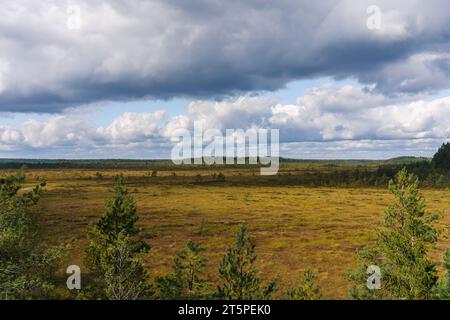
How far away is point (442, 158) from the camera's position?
17762cm

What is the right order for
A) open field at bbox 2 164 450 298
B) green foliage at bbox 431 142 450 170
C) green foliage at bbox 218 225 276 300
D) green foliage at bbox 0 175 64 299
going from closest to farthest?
1. green foliage at bbox 0 175 64 299
2. green foliage at bbox 218 225 276 300
3. open field at bbox 2 164 450 298
4. green foliage at bbox 431 142 450 170

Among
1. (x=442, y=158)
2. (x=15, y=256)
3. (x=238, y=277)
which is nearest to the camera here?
(x=15, y=256)

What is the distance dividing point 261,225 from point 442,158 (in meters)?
156

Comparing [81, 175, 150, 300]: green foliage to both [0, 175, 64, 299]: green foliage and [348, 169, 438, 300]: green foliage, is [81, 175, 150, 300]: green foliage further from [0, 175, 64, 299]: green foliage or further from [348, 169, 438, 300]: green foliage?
[348, 169, 438, 300]: green foliage

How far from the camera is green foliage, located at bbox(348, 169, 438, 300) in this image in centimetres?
1762

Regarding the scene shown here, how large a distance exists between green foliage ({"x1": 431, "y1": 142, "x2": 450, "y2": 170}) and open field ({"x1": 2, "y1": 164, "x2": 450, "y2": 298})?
89970mm

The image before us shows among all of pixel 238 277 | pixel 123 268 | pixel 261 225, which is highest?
pixel 123 268

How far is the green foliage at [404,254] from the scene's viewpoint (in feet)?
57.8

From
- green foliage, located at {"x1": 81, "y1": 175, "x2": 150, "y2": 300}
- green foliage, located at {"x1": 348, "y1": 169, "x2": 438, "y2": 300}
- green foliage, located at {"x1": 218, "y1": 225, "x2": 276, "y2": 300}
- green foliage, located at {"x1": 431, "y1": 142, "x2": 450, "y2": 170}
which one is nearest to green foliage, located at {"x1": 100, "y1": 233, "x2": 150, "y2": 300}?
green foliage, located at {"x1": 81, "y1": 175, "x2": 150, "y2": 300}

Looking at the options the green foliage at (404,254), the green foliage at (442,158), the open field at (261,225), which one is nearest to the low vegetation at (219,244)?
the green foliage at (404,254)

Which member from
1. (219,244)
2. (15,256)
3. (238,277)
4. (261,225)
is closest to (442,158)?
(261,225)

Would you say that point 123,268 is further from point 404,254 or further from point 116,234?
point 404,254

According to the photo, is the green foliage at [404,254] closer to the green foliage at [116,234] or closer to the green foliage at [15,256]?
the green foliage at [116,234]
